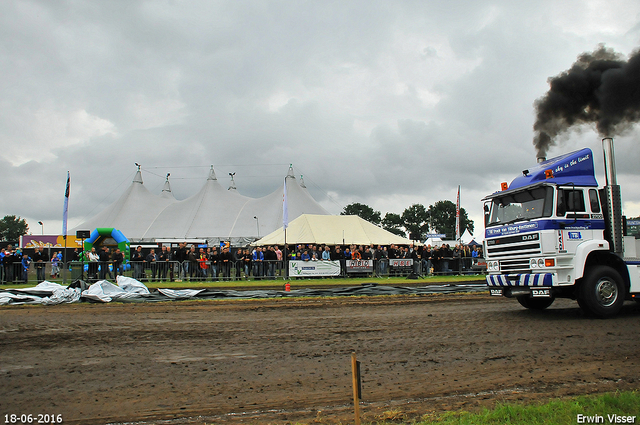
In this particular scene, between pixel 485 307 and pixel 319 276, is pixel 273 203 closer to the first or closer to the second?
pixel 319 276

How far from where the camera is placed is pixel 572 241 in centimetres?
939

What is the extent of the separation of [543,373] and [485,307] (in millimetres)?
6302

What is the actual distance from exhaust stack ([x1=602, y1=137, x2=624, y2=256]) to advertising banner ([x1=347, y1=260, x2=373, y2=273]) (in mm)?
14485

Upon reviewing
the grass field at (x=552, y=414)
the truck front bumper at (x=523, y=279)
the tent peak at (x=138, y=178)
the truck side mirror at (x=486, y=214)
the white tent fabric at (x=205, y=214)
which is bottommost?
the grass field at (x=552, y=414)

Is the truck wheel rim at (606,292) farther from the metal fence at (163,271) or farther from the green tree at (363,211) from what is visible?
the green tree at (363,211)

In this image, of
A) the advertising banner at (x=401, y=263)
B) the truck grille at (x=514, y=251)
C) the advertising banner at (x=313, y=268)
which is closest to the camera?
the truck grille at (x=514, y=251)

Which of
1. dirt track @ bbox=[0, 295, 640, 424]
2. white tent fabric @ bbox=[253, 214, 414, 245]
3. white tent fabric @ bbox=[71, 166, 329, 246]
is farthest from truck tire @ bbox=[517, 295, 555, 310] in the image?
white tent fabric @ bbox=[71, 166, 329, 246]

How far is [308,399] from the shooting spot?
4.86m

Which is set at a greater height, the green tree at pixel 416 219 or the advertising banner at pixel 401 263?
the green tree at pixel 416 219

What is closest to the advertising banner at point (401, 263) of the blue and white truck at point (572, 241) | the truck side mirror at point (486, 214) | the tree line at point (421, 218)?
the truck side mirror at point (486, 214)

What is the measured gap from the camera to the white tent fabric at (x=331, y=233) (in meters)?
32.2

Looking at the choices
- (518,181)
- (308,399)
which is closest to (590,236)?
(518,181)

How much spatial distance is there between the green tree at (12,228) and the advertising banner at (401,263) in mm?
162235

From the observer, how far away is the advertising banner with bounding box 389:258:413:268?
24.3m
